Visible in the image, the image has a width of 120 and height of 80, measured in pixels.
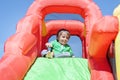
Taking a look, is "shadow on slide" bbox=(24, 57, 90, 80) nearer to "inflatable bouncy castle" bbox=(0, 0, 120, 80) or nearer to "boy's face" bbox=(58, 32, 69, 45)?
"inflatable bouncy castle" bbox=(0, 0, 120, 80)

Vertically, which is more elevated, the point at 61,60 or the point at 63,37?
the point at 63,37

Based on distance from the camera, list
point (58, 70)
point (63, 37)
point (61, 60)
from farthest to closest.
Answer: point (63, 37)
point (61, 60)
point (58, 70)

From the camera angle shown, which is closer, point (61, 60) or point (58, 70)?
point (58, 70)

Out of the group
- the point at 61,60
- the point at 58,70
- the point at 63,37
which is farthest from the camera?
the point at 63,37

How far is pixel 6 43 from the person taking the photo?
9.00 feet

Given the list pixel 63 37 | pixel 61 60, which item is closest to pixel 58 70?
pixel 61 60

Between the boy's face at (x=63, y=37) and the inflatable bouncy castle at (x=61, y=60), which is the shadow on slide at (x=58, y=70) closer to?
the inflatable bouncy castle at (x=61, y=60)

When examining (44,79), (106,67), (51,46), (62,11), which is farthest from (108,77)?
(62,11)

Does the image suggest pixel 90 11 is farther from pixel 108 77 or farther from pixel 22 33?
pixel 108 77

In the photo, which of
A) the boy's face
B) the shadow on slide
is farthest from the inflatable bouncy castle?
the boy's face

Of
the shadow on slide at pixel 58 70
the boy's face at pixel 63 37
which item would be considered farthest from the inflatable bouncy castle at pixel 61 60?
the boy's face at pixel 63 37

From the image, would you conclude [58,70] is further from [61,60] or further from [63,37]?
[63,37]

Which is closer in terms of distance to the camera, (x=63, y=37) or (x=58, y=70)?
(x=58, y=70)

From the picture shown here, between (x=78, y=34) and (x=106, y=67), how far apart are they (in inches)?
81.3
